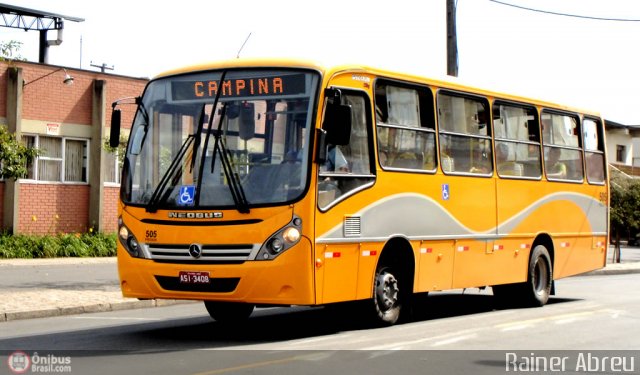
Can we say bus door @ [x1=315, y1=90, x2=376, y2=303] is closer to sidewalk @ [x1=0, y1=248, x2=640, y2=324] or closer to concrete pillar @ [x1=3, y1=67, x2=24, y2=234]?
sidewalk @ [x1=0, y1=248, x2=640, y2=324]

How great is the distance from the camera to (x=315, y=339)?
473 inches

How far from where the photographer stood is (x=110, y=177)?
3559 centimetres

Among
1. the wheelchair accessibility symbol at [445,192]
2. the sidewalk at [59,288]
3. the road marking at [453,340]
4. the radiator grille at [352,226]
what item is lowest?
the road marking at [453,340]

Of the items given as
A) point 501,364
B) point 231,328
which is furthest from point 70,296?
point 501,364

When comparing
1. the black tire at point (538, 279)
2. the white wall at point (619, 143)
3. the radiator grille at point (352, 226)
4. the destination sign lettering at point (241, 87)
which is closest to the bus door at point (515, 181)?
the black tire at point (538, 279)

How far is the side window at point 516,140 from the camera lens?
16.4 meters

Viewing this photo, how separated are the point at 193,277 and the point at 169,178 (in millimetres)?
1256

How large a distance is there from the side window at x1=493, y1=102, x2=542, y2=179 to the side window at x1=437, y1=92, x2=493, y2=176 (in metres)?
0.36

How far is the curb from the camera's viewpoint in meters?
14.7

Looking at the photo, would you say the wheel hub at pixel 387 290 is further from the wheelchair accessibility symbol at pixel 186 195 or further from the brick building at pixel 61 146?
the brick building at pixel 61 146

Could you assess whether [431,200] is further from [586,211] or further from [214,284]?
[586,211]

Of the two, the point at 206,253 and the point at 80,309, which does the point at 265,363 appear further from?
the point at 80,309

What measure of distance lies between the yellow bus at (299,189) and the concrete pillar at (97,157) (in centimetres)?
2134

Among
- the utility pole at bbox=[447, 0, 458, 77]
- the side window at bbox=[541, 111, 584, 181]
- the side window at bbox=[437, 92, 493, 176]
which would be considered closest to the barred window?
the utility pole at bbox=[447, 0, 458, 77]
